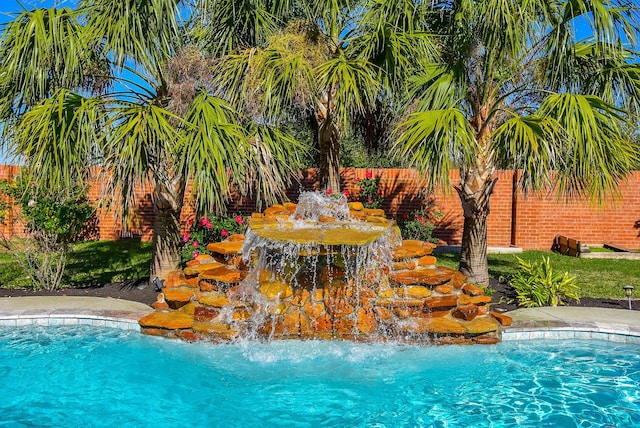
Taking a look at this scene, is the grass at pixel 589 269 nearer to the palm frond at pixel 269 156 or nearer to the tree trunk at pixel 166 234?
the palm frond at pixel 269 156

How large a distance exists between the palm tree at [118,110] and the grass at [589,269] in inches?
213

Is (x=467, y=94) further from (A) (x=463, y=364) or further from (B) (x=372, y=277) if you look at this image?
(A) (x=463, y=364)

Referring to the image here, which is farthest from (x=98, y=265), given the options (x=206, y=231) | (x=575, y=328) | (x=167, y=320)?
(x=575, y=328)

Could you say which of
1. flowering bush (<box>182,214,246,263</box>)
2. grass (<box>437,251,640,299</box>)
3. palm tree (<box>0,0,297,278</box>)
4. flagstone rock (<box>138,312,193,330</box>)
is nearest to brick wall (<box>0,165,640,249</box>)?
grass (<box>437,251,640,299</box>)

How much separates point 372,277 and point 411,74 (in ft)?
11.3

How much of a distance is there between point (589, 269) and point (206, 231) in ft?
25.7

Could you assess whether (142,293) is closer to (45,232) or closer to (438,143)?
(45,232)

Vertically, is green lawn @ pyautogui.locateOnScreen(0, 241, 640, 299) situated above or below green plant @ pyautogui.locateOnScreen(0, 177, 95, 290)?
below

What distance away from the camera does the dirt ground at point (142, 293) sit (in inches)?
331

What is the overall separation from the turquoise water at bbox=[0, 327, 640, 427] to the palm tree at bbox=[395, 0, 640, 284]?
2.33 m

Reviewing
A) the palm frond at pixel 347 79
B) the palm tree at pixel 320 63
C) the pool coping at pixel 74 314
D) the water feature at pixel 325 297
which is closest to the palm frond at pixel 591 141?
the water feature at pixel 325 297

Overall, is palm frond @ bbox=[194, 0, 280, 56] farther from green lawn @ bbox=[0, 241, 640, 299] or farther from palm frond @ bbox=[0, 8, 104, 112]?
green lawn @ bbox=[0, 241, 640, 299]

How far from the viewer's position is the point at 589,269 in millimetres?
11398

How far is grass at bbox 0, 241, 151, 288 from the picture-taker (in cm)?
995
